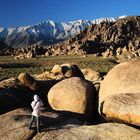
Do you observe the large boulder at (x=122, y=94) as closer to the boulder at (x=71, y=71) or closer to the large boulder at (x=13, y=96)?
the large boulder at (x=13, y=96)

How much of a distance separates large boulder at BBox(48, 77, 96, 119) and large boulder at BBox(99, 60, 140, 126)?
602 mm

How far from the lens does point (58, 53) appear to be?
150m

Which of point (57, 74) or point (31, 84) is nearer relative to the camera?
point (31, 84)

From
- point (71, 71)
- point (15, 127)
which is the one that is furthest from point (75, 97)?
point (71, 71)

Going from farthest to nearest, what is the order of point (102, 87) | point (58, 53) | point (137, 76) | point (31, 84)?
point (58, 53) → point (31, 84) → point (102, 87) → point (137, 76)

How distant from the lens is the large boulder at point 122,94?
1460 centimetres

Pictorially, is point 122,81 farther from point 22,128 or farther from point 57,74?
point 57,74

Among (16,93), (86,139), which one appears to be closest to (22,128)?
(86,139)

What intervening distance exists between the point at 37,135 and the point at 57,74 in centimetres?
1777

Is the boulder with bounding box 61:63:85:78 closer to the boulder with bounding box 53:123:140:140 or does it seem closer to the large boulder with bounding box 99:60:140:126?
the large boulder with bounding box 99:60:140:126

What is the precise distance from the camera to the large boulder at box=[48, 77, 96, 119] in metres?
17.4

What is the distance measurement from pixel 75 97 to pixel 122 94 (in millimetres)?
2701

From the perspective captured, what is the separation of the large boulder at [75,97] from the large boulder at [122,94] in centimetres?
60

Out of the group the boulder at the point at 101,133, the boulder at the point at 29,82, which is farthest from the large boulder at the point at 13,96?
the boulder at the point at 101,133
